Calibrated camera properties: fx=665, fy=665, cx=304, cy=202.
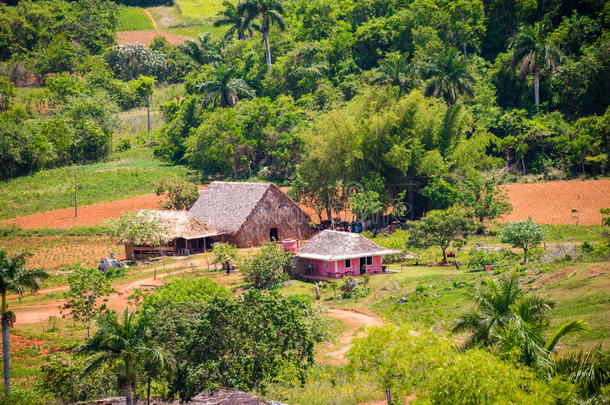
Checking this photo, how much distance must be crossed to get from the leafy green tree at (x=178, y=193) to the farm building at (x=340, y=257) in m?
15.4

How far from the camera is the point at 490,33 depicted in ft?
195

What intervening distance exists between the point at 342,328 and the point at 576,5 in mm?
42052

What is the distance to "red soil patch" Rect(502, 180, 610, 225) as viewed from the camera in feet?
127

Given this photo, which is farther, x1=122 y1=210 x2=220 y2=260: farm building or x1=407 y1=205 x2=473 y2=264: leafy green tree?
x1=122 y1=210 x2=220 y2=260: farm building

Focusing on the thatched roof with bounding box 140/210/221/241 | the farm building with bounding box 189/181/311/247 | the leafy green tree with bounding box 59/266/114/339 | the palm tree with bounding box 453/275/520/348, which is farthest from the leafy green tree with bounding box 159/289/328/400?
the farm building with bounding box 189/181/311/247

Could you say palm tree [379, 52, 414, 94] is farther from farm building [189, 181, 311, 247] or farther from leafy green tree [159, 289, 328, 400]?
leafy green tree [159, 289, 328, 400]

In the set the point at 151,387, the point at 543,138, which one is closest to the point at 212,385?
the point at 151,387

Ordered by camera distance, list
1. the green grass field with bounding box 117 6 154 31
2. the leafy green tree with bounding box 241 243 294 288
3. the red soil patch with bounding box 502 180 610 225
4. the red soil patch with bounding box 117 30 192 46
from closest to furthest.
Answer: the leafy green tree with bounding box 241 243 294 288 < the red soil patch with bounding box 502 180 610 225 < the red soil patch with bounding box 117 30 192 46 < the green grass field with bounding box 117 6 154 31

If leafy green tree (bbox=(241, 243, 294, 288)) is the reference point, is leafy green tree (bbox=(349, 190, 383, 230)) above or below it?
above

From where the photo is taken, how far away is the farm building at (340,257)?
31.7 meters

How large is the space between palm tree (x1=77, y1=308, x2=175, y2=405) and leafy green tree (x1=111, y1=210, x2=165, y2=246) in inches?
805

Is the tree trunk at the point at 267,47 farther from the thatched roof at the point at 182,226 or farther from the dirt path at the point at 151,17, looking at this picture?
the dirt path at the point at 151,17

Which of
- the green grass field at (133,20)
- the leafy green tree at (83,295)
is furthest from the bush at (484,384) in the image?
the green grass field at (133,20)

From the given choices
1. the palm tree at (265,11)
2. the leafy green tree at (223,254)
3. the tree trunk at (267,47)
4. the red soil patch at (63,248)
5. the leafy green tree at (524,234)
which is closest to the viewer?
the leafy green tree at (524,234)
